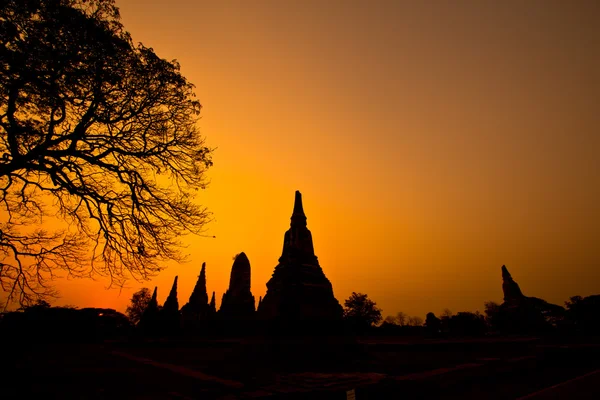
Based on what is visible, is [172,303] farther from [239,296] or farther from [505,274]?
[505,274]

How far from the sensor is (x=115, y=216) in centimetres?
670

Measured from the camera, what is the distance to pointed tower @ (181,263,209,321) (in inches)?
1037

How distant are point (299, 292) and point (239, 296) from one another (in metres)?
9.99

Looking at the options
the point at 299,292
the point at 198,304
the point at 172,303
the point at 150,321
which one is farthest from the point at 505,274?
the point at 150,321

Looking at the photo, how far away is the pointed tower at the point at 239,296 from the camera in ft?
67.3

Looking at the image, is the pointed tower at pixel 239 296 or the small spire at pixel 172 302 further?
the small spire at pixel 172 302

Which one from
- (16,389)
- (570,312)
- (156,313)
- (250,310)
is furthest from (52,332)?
(570,312)

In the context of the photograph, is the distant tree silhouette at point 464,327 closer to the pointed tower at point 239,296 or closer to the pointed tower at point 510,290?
the pointed tower at point 510,290

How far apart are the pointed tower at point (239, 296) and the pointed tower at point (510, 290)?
73.2ft

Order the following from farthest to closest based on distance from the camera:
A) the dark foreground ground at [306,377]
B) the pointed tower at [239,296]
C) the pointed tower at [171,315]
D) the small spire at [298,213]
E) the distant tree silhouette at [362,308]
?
the distant tree silhouette at [362,308] → the pointed tower at [171,315] → the pointed tower at [239,296] → the small spire at [298,213] → the dark foreground ground at [306,377]

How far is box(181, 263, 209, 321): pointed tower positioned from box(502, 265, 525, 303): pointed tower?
27.1 meters

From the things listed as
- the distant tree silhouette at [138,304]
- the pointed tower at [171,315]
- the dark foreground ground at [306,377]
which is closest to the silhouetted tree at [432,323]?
the dark foreground ground at [306,377]

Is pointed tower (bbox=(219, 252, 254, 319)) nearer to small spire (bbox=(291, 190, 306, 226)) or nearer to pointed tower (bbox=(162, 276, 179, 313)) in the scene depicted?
pointed tower (bbox=(162, 276, 179, 313))

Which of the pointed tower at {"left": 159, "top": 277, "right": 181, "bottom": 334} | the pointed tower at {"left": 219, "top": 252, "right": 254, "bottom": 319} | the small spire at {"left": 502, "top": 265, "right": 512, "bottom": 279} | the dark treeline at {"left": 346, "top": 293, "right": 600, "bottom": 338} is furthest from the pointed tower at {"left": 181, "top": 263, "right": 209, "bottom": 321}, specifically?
the small spire at {"left": 502, "top": 265, "right": 512, "bottom": 279}
